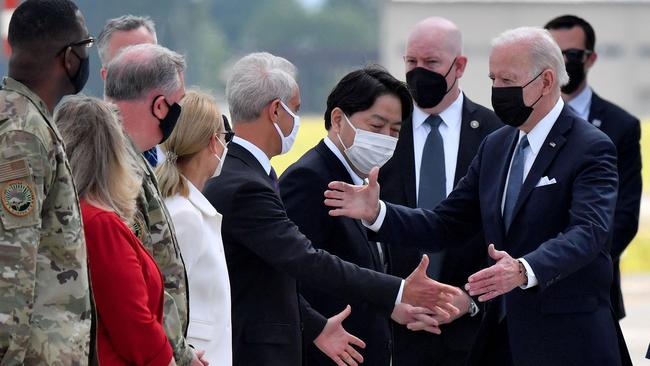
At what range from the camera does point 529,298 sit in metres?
4.76

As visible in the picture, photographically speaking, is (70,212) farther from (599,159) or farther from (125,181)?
(599,159)

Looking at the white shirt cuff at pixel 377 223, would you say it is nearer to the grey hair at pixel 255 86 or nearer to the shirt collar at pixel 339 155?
the shirt collar at pixel 339 155

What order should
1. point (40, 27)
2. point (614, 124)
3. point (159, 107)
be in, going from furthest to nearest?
point (614, 124)
point (159, 107)
point (40, 27)

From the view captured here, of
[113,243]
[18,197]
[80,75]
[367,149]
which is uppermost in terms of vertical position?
[80,75]

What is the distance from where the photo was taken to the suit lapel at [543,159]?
15.6 feet

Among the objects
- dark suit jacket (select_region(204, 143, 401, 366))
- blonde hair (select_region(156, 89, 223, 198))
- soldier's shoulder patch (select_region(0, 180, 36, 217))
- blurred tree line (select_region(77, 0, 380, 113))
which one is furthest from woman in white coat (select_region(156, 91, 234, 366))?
blurred tree line (select_region(77, 0, 380, 113))

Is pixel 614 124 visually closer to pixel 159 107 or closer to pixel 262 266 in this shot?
pixel 262 266

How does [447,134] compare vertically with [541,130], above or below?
below

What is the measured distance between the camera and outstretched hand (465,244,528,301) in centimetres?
443

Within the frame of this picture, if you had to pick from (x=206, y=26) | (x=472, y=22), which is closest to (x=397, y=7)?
(x=472, y=22)

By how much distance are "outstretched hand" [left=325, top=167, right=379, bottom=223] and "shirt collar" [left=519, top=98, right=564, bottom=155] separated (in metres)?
0.57

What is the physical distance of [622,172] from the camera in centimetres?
659

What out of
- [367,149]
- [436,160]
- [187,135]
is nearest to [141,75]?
[187,135]

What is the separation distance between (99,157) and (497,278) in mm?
1562
